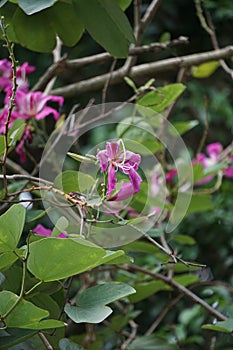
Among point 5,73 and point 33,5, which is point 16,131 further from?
point 5,73

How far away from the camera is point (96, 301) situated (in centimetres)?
50

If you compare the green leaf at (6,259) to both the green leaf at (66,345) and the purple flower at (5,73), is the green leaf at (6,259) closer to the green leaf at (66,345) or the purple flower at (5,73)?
the green leaf at (66,345)

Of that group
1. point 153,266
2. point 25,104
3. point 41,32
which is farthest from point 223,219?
point 41,32

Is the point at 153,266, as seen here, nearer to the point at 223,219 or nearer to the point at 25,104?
the point at 25,104

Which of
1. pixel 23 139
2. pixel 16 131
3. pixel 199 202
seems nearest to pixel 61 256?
pixel 16 131

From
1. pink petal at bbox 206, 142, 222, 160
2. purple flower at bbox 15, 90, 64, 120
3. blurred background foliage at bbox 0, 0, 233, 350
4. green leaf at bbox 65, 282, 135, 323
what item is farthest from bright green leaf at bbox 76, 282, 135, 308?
blurred background foliage at bbox 0, 0, 233, 350

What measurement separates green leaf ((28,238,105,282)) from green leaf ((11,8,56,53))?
293 mm

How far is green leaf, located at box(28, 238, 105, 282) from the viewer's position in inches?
17.1

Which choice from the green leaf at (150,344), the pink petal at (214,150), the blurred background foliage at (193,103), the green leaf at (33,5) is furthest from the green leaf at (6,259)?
the blurred background foliage at (193,103)

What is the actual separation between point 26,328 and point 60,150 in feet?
1.46

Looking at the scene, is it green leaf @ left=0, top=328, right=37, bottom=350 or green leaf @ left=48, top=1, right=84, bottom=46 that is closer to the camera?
green leaf @ left=0, top=328, right=37, bottom=350

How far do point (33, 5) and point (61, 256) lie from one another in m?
0.26

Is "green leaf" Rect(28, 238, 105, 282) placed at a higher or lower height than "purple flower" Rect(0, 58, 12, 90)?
higher

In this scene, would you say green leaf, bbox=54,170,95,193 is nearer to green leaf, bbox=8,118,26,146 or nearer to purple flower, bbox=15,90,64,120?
green leaf, bbox=8,118,26,146
